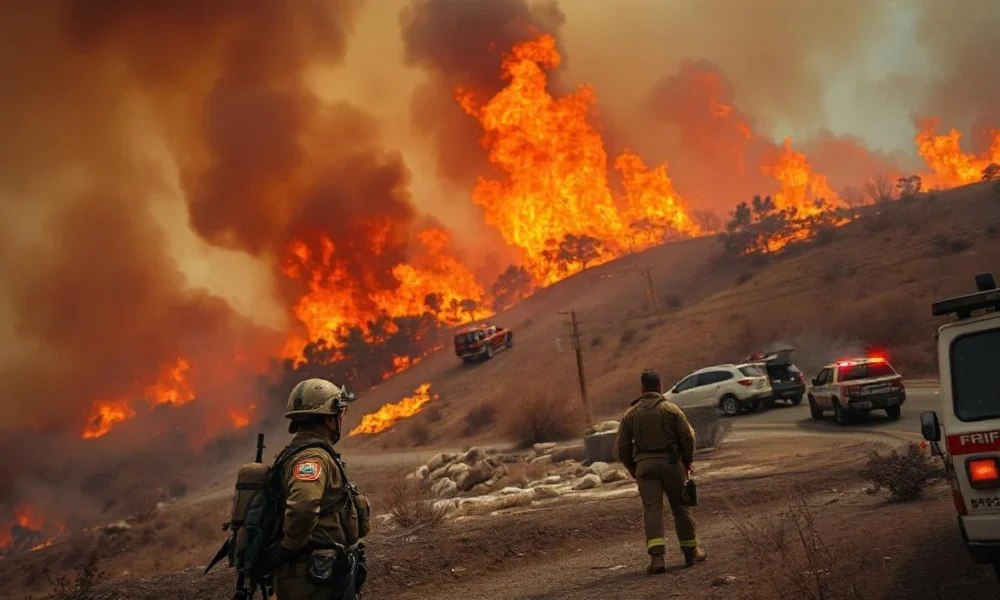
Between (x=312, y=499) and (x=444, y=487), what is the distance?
16537 mm

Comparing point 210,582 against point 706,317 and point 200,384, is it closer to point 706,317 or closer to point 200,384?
point 706,317

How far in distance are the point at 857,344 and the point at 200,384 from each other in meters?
82.6

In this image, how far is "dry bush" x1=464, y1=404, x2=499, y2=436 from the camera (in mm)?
42219

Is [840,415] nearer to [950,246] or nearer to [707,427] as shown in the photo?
[707,427]

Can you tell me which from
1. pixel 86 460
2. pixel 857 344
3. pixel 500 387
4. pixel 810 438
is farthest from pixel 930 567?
pixel 86 460

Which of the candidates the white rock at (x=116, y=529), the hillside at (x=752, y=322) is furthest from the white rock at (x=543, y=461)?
the white rock at (x=116, y=529)

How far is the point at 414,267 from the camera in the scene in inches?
3440

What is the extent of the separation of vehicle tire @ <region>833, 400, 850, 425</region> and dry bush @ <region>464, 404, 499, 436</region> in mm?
24352

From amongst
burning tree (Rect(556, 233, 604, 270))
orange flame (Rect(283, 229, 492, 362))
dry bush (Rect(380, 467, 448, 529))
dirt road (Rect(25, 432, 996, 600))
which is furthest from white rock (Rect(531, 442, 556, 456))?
burning tree (Rect(556, 233, 604, 270))

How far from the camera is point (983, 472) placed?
4703 mm

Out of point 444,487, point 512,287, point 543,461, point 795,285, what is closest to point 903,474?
point 444,487

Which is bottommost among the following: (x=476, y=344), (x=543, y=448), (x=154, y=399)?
(x=543, y=448)

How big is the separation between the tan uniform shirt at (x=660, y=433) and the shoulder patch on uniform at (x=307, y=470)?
3779 millimetres

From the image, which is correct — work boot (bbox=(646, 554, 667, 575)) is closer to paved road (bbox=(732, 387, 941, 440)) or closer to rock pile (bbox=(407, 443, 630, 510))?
rock pile (bbox=(407, 443, 630, 510))
